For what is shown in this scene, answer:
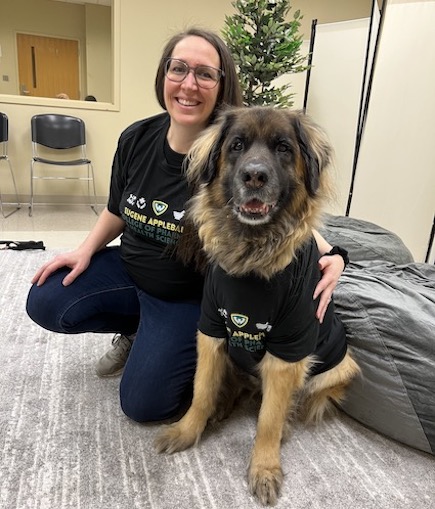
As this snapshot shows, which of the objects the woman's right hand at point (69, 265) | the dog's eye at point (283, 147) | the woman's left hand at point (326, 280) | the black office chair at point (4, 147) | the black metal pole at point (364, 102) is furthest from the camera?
the black office chair at point (4, 147)

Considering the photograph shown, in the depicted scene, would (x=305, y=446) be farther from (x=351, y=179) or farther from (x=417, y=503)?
(x=351, y=179)

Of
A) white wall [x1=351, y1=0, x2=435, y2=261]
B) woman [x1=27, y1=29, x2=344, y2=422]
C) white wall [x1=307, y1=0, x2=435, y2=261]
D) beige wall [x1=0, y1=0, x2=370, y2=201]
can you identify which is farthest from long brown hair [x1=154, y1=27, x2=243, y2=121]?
beige wall [x1=0, y1=0, x2=370, y2=201]

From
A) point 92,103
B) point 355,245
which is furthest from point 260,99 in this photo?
point 92,103

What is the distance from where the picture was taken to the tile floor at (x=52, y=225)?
3.37 m

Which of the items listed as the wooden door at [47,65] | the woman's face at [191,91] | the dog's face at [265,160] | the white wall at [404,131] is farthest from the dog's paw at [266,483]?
the wooden door at [47,65]

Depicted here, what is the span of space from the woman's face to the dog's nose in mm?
442

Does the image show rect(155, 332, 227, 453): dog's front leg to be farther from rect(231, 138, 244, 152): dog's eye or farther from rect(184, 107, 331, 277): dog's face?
rect(231, 138, 244, 152): dog's eye

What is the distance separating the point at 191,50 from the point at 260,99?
205cm

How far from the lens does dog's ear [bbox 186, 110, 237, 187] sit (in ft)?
3.72

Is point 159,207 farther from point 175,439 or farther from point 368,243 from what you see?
point 368,243

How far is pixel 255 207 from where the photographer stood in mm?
1041

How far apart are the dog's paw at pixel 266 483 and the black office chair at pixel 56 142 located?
12.7 ft

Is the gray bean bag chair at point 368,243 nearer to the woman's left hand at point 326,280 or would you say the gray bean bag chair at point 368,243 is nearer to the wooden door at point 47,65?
the woman's left hand at point 326,280

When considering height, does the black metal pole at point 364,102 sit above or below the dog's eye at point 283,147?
above
